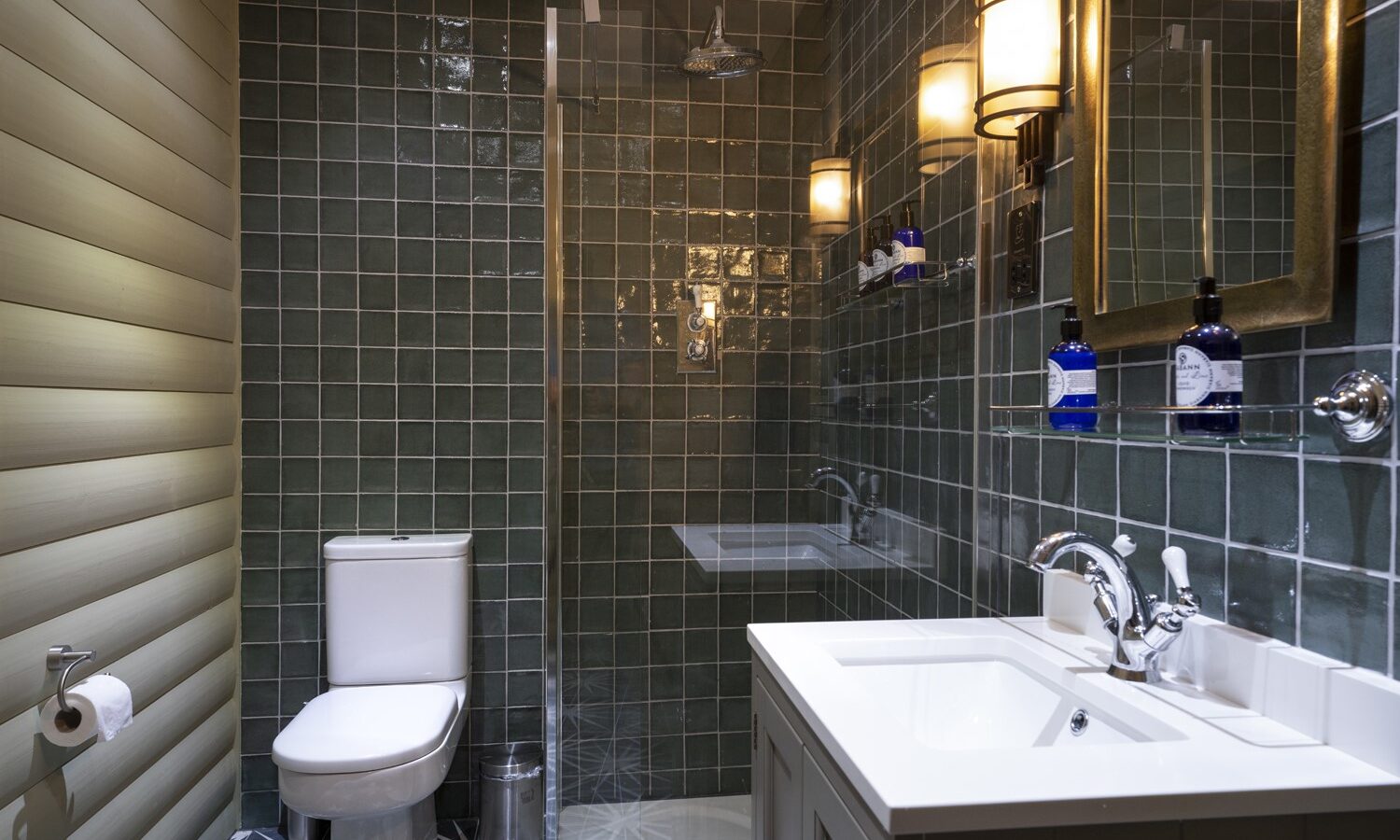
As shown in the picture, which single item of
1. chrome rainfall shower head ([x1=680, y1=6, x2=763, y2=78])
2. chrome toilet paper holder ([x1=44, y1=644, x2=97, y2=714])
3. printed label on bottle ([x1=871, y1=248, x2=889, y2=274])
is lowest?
chrome toilet paper holder ([x1=44, y1=644, x2=97, y2=714])

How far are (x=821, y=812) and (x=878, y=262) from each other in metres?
1.20

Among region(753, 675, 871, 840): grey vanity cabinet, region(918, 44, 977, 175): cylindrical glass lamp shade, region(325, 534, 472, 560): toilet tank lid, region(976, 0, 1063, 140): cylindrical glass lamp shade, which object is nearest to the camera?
region(753, 675, 871, 840): grey vanity cabinet

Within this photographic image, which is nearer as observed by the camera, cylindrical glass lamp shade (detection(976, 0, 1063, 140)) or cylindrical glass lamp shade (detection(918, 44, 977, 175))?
cylindrical glass lamp shade (detection(976, 0, 1063, 140))

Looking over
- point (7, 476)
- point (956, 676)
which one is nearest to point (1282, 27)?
point (956, 676)

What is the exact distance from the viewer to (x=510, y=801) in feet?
8.46

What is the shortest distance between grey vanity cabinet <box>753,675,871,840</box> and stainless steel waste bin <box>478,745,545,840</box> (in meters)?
1.38

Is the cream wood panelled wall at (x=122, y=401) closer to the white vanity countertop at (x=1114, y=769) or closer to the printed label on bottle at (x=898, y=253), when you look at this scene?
the white vanity countertop at (x=1114, y=769)

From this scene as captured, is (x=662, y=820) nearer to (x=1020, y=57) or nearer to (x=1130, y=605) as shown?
(x=1130, y=605)

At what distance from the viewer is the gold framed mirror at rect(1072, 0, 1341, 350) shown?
98 centimetres

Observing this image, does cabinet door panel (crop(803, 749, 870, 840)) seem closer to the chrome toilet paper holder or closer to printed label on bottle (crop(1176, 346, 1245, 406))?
printed label on bottle (crop(1176, 346, 1245, 406))

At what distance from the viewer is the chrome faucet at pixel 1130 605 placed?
3.59 ft

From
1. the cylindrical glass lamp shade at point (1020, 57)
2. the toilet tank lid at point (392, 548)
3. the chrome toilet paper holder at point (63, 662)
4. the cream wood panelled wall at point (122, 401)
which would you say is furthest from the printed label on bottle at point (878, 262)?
the chrome toilet paper holder at point (63, 662)

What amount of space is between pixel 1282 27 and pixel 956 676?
3.24 feet

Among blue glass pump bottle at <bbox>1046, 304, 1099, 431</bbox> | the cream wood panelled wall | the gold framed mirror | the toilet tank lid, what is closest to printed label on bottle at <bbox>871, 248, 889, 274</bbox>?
the gold framed mirror
